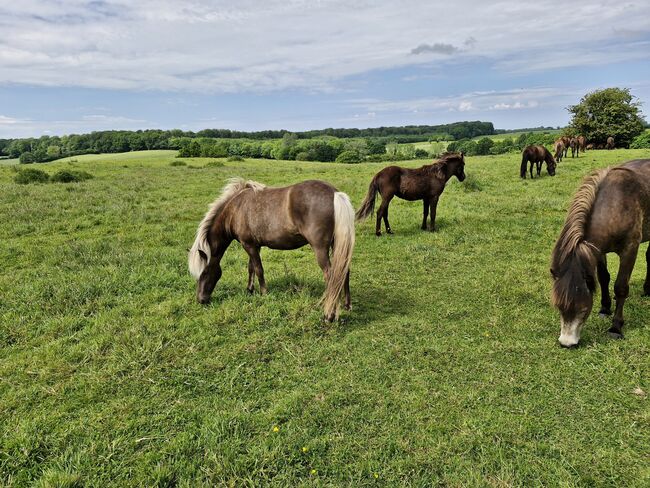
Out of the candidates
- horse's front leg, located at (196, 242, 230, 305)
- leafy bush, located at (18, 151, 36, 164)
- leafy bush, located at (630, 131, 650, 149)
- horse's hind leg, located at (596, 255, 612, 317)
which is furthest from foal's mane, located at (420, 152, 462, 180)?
leafy bush, located at (18, 151, 36, 164)

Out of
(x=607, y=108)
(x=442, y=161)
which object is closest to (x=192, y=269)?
(x=442, y=161)

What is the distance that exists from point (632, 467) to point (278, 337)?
3765 millimetres

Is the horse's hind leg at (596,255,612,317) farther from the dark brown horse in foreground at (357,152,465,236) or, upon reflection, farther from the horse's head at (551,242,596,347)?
the dark brown horse in foreground at (357,152,465,236)

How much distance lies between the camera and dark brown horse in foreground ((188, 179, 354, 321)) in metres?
5.35

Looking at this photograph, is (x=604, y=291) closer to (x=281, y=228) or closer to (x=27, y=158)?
(x=281, y=228)

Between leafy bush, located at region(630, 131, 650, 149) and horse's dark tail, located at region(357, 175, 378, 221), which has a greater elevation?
leafy bush, located at region(630, 131, 650, 149)

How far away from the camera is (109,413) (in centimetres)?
371

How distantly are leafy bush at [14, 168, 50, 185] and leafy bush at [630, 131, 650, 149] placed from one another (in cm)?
4928

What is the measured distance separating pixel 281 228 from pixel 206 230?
133cm

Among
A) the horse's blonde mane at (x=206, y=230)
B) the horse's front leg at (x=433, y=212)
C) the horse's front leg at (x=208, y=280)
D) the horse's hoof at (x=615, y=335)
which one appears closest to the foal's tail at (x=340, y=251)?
the horse's blonde mane at (x=206, y=230)

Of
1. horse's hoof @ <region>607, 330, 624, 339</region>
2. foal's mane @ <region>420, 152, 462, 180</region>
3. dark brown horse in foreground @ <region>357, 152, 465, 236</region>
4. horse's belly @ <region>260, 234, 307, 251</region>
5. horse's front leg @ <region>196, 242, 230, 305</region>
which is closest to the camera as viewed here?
horse's hoof @ <region>607, 330, 624, 339</region>

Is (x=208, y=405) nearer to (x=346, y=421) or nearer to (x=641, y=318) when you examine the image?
(x=346, y=421)

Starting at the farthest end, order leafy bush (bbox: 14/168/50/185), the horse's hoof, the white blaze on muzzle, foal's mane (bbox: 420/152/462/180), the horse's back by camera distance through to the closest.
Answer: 1. leafy bush (bbox: 14/168/50/185)
2. foal's mane (bbox: 420/152/462/180)
3. the horse's hoof
4. the horse's back
5. the white blaze on muzzle

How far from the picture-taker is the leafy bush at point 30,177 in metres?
18.4
